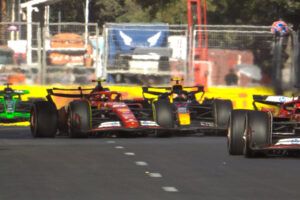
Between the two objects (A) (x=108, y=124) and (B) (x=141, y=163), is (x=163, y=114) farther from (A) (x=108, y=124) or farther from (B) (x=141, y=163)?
(B) (x=141, y=163)

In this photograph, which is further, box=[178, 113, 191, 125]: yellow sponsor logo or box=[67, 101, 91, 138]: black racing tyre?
box=[178, 113, 191, 125]: yellow sponsor logo

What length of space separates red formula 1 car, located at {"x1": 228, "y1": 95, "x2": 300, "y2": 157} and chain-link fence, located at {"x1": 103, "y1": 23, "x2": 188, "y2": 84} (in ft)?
47.0

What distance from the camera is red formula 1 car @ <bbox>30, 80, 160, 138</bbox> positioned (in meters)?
20.9

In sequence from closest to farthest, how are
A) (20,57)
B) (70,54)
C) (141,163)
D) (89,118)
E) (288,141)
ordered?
(141,163) → (288,141) → (89,118) → (20,57) → (70,54)

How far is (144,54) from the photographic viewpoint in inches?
1314

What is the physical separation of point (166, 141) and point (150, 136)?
73.0 inches

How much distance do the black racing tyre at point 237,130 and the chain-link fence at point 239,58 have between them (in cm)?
1526

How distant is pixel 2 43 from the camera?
32312 mm

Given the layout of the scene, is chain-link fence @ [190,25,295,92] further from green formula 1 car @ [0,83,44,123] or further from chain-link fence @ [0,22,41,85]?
green formula 1 car @ [0,83,44,123]

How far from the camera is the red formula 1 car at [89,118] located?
68.6 ft

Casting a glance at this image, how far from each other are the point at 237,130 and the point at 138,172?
2.88 metres

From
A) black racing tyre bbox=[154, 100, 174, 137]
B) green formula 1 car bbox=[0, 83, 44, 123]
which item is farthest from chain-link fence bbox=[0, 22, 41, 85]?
black racing tyre bbox=[154, 100, 174, 137]

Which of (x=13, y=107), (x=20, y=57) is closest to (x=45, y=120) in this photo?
(x=13, y=107)

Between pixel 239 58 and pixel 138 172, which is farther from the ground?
pixel 239 58
